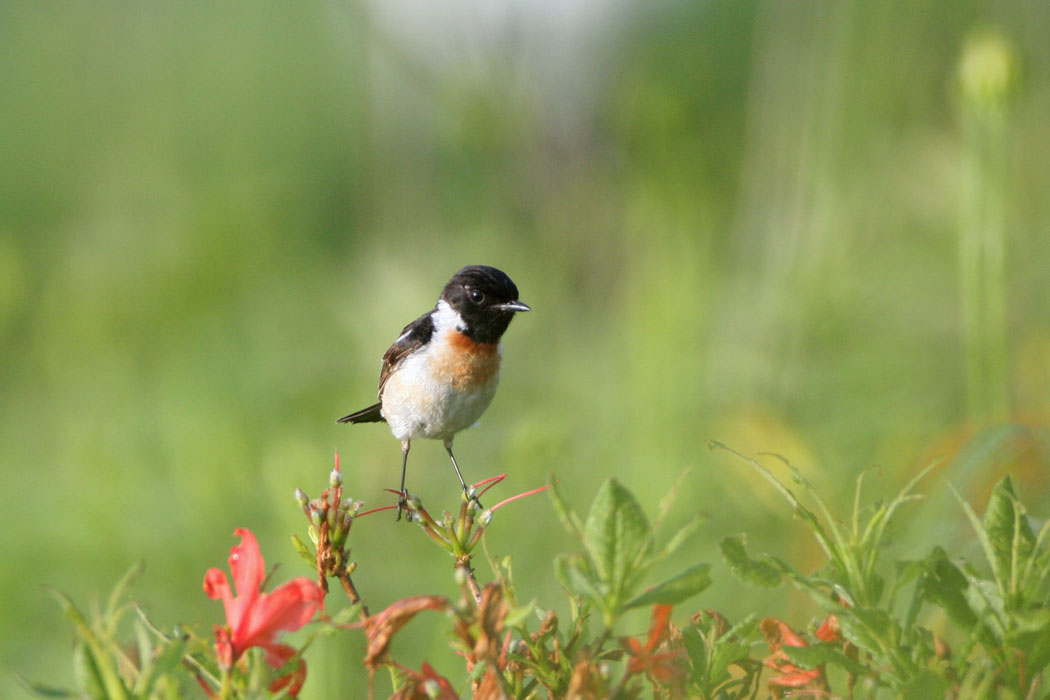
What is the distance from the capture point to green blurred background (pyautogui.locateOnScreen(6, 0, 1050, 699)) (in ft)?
9.76

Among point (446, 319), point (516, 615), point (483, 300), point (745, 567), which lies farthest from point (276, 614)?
point (446, 319)

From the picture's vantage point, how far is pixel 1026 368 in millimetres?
3182

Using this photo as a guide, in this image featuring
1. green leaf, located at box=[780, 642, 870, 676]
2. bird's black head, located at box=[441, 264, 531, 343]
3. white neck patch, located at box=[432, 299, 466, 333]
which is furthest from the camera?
white neck patch, located at box=[432, 299, 466, 333]

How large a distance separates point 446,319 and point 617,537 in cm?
157

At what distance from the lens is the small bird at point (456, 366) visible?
204 centimetres

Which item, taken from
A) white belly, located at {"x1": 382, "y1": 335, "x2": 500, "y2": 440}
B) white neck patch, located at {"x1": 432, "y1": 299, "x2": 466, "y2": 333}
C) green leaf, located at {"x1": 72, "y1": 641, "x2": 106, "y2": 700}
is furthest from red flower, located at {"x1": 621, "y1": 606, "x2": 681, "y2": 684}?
white neck patch, located at {"x1": 432, "y1": 299, "x2": 466, "y2": 333}

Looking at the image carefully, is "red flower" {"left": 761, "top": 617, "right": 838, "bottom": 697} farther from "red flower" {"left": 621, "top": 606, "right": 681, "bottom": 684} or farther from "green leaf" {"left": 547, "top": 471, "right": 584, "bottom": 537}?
"green leaf" {"left": 547, "top": 471, "right": 584, "bottom": 537}

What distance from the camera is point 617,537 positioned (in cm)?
75

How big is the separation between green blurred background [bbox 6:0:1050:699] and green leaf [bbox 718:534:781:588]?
1007 mm

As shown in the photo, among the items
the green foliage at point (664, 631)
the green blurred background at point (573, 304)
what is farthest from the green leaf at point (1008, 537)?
the green blurred background at point (573, 304)

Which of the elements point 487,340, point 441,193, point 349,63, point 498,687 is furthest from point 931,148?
point 498,687

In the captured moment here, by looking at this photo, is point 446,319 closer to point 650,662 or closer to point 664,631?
point 664,631

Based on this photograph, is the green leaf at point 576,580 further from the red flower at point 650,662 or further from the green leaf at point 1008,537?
the green leaf at point 1008,537

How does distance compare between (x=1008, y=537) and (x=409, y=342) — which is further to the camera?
(x=409, y=342)
